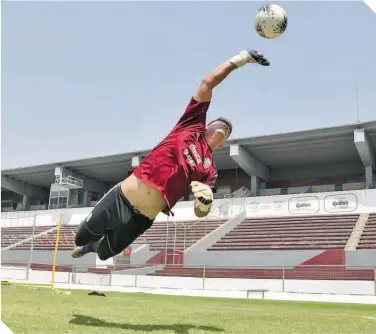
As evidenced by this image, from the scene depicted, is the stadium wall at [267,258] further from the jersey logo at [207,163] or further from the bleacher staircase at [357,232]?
the jersey logo at [207,163]

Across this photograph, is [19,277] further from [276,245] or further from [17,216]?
[17,216]

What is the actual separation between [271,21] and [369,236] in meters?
18.2

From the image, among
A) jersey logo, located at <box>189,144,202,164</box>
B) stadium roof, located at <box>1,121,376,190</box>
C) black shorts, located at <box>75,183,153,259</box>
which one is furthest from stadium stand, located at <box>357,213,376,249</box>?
black shorts, located at <box>75,183,153,259</box>

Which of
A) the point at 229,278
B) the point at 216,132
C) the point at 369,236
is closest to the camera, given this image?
the point at 216,132

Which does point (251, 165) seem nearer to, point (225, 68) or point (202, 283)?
point (202, 283)

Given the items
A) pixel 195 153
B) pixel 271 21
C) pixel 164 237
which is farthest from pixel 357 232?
pixel 195 153

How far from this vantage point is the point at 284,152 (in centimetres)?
2920

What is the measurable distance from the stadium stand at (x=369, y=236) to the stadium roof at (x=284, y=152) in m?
5.68

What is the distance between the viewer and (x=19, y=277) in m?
20.1

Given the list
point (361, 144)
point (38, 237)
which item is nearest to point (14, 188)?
point (38, 237)

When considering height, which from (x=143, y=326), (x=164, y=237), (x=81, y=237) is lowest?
(x=143, y=326)

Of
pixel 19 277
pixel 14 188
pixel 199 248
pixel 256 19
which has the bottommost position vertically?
pixel 19 277

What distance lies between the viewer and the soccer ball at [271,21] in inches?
168

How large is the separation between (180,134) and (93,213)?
3.54 ft
